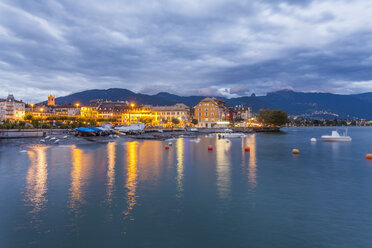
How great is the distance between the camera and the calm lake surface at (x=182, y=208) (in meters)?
13.5

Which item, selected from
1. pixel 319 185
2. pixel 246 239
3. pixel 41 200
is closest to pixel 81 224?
pixel 41 200

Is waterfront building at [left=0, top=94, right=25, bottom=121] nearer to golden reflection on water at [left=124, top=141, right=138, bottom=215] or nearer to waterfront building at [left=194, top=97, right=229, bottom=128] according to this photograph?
waterfront building at [left=194, top=97, right=229, bottom=128]

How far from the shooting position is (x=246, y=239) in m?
13.6

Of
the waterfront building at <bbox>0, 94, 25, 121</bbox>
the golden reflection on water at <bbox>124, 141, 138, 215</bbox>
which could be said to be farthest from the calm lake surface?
the waterfront building at <bbox>0, 94, 25, 121</bbox>

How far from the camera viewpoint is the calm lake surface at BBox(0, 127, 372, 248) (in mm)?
13469

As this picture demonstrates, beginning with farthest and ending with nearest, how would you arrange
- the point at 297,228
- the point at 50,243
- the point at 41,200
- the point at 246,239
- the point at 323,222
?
1. the point at 41,200
2. the point at 323,222
3. the point at 297,228
4. the point at 246,239
5. the point at 50,243

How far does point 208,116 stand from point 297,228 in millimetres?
177800

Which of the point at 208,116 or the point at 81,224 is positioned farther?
the point at 208,116

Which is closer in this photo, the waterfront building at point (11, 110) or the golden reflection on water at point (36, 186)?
the golden reflection on water at point (36, 186)

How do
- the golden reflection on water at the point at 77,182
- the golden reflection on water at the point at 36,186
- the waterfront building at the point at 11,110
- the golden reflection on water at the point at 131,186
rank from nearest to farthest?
the golden reflection on water at the point at 131,186
the golden reflection on water at the point at 36,186
the golden reflection on water at the point at 77,182
the waterfront building at the point at 11,110

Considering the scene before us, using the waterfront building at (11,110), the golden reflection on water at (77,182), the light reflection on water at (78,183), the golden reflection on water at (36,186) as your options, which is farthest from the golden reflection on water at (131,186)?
the waterfront building at (11,110)

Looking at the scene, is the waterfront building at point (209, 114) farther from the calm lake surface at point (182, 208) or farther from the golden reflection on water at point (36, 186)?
the golden reflection on water at point (36, 186)

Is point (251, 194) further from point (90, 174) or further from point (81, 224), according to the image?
point (90, 174)

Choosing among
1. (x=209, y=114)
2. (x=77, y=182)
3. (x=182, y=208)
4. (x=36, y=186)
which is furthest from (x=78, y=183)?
(x=209, y=114)
